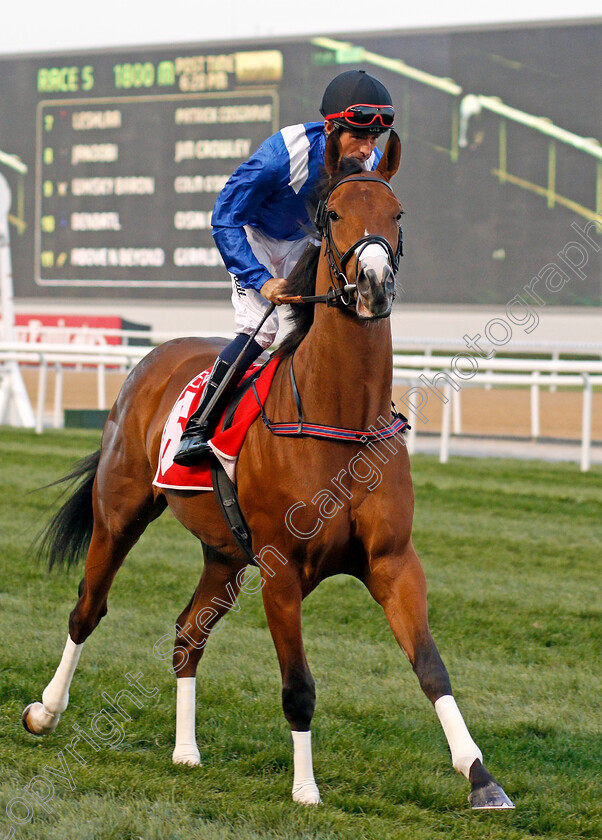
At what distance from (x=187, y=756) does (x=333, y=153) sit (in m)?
1.84

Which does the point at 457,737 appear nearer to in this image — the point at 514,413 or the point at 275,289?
the point at 275,289

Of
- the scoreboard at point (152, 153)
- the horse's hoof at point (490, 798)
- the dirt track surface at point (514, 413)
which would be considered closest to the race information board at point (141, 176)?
the scoreboard at point (152, 153)

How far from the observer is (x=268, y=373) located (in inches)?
120

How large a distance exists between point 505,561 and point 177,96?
11217 millimetres

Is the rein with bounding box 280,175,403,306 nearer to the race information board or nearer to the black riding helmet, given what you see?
the black riding helmet

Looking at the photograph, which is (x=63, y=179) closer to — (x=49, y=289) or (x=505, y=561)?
(x=49, y=289)

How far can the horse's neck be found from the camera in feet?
8.73

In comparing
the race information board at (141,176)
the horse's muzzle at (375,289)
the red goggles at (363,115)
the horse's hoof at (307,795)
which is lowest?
the horse's hoof at (307,795)

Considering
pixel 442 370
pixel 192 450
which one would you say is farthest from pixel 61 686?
pixel 442 370

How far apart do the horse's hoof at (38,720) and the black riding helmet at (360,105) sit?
6.83 feet

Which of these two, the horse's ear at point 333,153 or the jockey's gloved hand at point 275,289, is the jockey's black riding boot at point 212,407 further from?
the horse's ear at point 333,153

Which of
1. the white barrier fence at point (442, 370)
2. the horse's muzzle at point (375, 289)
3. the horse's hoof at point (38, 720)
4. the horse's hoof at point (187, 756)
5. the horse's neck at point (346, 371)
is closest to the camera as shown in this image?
the horse's muzzle at point (375, 289)

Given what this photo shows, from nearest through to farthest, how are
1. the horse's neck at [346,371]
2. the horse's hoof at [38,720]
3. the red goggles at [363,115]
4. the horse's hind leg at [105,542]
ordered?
1. the horse's neck at [346,371]
2. the red goggles at [363,115]
3. the horse's hoof at [38,720]
4. the horse's hind leg at [105,542]

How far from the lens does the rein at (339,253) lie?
248 cm
